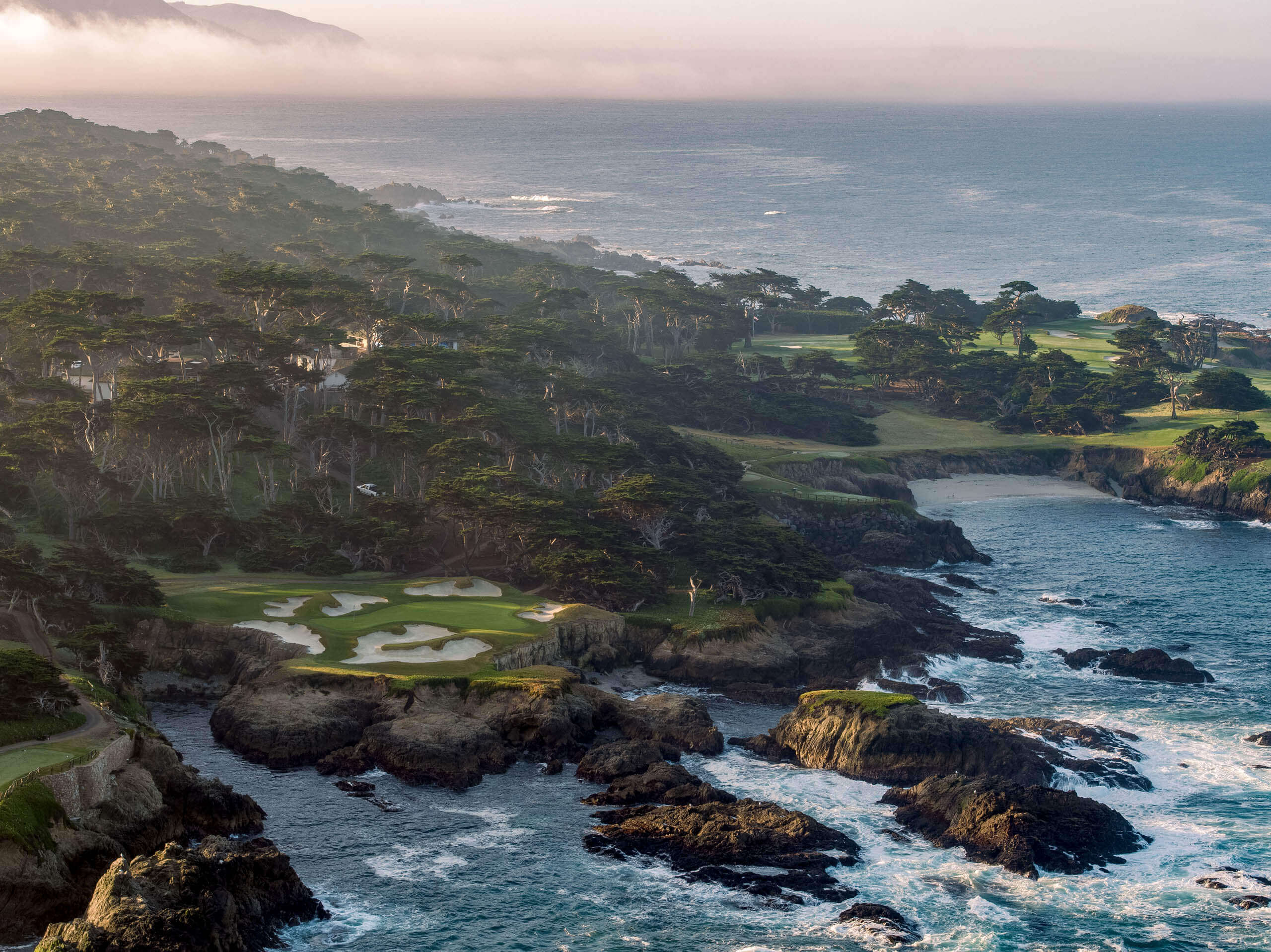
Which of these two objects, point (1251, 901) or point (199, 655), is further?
point (199, 655)

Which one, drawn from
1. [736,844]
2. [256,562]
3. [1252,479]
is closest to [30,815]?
[736,844]

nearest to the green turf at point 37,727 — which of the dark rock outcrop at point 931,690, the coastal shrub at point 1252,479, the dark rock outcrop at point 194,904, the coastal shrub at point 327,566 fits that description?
the dark rock outcrop at point 194,904

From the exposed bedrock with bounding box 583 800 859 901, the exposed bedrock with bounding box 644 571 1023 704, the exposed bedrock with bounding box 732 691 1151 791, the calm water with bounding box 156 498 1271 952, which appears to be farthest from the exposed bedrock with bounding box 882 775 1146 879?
the exposed bedrock with bounding box 644 571 1023 704

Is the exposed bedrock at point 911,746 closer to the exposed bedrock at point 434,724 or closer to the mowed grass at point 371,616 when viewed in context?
the exposed bedrock at point 434,724

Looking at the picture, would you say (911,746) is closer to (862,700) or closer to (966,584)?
(862,700)

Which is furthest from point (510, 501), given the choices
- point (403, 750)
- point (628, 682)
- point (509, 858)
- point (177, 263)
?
point (177, 263)
